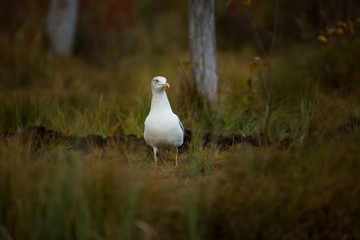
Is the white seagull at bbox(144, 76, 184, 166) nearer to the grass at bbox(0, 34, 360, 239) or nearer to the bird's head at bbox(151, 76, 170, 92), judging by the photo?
the bird's head at bbox(151, 76, 170, 92)

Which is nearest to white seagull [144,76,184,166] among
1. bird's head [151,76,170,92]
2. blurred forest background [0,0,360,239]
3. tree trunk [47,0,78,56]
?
bird's head [151,76,170,92]

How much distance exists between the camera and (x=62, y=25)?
1183cm

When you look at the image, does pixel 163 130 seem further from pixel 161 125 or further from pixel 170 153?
pixel 170 153

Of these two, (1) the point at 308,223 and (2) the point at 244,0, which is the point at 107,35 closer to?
(2) the point at 244,0

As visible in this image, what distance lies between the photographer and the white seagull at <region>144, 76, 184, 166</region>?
5176 mm

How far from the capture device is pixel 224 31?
51.7 ft

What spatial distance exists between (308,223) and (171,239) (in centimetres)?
102

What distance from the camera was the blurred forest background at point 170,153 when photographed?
142 inches

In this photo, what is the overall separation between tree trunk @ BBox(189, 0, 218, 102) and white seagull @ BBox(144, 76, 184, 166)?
1900 mm

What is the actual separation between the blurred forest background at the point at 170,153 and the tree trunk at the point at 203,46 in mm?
183

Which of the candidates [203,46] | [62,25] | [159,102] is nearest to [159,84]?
[159,102]

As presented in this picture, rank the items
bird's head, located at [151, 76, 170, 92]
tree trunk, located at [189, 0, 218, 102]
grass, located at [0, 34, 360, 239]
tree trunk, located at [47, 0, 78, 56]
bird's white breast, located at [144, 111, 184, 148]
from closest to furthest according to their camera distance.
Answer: grass, located at [0, 34, 360, 239] < bird's white breast, located at [144, 111, 184, 148] < bird's head, located at [151, 76, 170, 92] < tree trunk, located at [189, 0, 218, 102] < tree trunk, located at [47, 0, 78, 56]

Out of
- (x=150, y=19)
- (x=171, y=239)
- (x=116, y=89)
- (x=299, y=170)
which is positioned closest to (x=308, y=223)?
(x=299, y=170)

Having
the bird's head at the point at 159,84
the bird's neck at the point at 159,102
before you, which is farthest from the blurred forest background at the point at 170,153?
the bird's head at the point at 159,84
